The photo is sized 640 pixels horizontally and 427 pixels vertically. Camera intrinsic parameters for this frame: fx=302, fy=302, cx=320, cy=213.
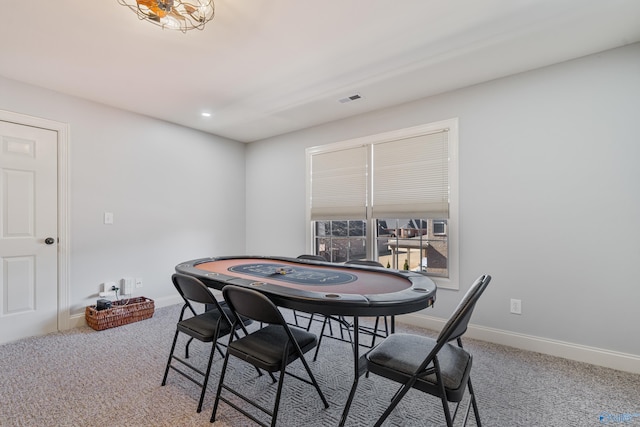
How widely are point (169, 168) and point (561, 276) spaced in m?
4.62

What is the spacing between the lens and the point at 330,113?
3.84m

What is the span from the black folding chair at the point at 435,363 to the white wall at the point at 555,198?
1.56 m

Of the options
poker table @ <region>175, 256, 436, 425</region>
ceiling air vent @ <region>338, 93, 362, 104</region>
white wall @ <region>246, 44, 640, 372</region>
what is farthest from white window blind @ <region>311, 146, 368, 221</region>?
poker table @ <region>175, 256, 436, 425</region>

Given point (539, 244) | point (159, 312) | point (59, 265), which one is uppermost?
point (539, 244)

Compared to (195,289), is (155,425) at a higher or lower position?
lower

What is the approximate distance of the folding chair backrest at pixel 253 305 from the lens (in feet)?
5.25

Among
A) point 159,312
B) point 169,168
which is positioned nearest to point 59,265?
point 159,312

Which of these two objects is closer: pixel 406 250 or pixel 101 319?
pixel 101 319

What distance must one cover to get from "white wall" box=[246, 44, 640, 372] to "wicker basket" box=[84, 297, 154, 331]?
3.33 meters

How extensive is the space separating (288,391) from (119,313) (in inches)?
92.1

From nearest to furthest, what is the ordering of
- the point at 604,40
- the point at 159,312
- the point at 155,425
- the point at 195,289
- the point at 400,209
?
the point at 155,425 < the point at 195,289 < the point at 604,40 < the point at 400,209 < the point at 159,312

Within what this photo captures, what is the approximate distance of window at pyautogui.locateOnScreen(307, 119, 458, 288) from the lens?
10.6 feet

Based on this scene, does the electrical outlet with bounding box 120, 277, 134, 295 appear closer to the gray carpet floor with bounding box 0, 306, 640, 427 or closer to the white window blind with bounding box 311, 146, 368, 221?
the gray carpet floor with bounding box 0, 306, 640, 427

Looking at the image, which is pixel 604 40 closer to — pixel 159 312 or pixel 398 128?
pixel 398 128
